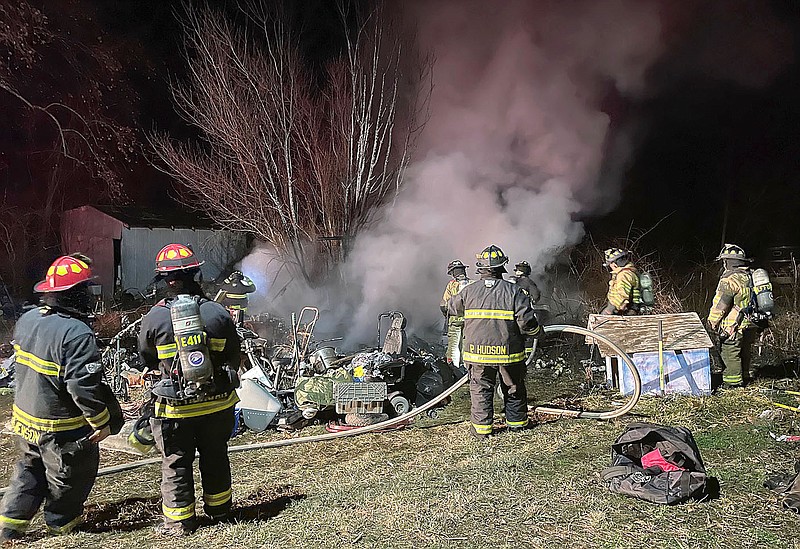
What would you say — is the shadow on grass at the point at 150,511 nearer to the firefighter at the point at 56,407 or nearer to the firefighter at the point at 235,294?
the firefighter at the point at 56,407

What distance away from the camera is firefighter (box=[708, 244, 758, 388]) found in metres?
7.48

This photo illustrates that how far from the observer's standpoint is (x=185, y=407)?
12.7ft

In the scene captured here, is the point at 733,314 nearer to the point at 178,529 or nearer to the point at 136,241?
the point at 178,529

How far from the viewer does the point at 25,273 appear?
19.9 m

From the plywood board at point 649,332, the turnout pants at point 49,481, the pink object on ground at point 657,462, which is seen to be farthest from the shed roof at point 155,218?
the pink object on ground at point 657,462

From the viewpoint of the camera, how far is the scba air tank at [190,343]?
377cm

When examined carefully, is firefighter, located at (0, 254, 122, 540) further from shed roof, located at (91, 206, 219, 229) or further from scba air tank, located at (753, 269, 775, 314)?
shed roof, located at (91, 206, 219, 229)

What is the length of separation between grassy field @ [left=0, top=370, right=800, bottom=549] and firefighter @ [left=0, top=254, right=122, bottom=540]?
0.29 m

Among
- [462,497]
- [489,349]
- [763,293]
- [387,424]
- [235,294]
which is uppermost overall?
[235,294]

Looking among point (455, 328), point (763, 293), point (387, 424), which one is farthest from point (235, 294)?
point (763, 293)

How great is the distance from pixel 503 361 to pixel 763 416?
293 cm

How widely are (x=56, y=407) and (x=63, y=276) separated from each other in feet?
2.77

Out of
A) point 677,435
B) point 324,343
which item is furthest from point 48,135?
point 677,435

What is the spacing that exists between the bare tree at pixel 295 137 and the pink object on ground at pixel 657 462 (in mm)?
9925
